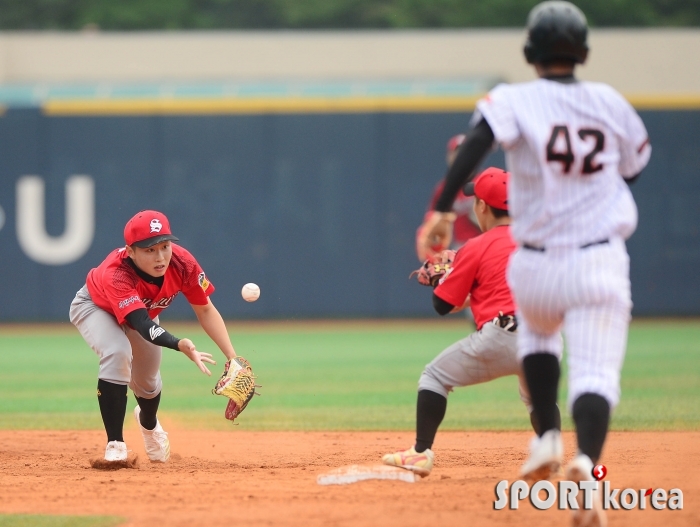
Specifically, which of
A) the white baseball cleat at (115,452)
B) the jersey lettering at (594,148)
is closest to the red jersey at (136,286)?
the white baseball cleat at (115,452)

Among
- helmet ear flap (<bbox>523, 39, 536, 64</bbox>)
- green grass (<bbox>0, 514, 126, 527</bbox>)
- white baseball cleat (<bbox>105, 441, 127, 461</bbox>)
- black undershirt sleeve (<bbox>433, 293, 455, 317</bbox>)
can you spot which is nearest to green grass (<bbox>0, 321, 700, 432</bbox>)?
white baseball cleat (<bbox>105, 441, 127, 461</bbox>)

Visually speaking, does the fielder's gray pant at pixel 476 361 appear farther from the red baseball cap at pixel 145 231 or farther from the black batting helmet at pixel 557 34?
the red baseball cap at pixel 145 231

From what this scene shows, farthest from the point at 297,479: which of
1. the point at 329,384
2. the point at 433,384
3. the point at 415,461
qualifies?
the point at 329,384

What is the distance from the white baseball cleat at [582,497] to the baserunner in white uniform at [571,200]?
0.05 ft

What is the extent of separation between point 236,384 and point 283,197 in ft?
31.5

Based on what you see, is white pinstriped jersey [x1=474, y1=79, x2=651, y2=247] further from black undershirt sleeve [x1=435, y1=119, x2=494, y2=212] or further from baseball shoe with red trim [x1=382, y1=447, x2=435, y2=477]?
baseball shoe with red trim [x1=382, y1=447, x2=435, y2=477]

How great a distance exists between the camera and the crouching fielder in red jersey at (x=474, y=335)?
448 centimetres

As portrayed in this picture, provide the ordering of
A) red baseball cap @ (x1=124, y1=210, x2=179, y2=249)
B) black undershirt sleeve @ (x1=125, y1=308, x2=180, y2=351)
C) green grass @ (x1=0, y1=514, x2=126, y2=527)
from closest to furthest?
green grass @ (x1=0, y1=514, x2=126, y2=527), black undershirt sleeve @ (x1=125, y1=308, x2=180, y2=351), red baseball cap @ (x1=124, y1=210, x2=179, y2=249)

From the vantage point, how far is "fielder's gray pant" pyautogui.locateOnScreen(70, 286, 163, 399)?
5.17 meters

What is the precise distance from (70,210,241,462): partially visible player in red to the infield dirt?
25 centimetres

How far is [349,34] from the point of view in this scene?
21.0m

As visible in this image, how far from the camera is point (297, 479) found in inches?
186

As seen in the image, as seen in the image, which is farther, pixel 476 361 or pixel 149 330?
pixel 149 330

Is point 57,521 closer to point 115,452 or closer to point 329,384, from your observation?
point 115,452
